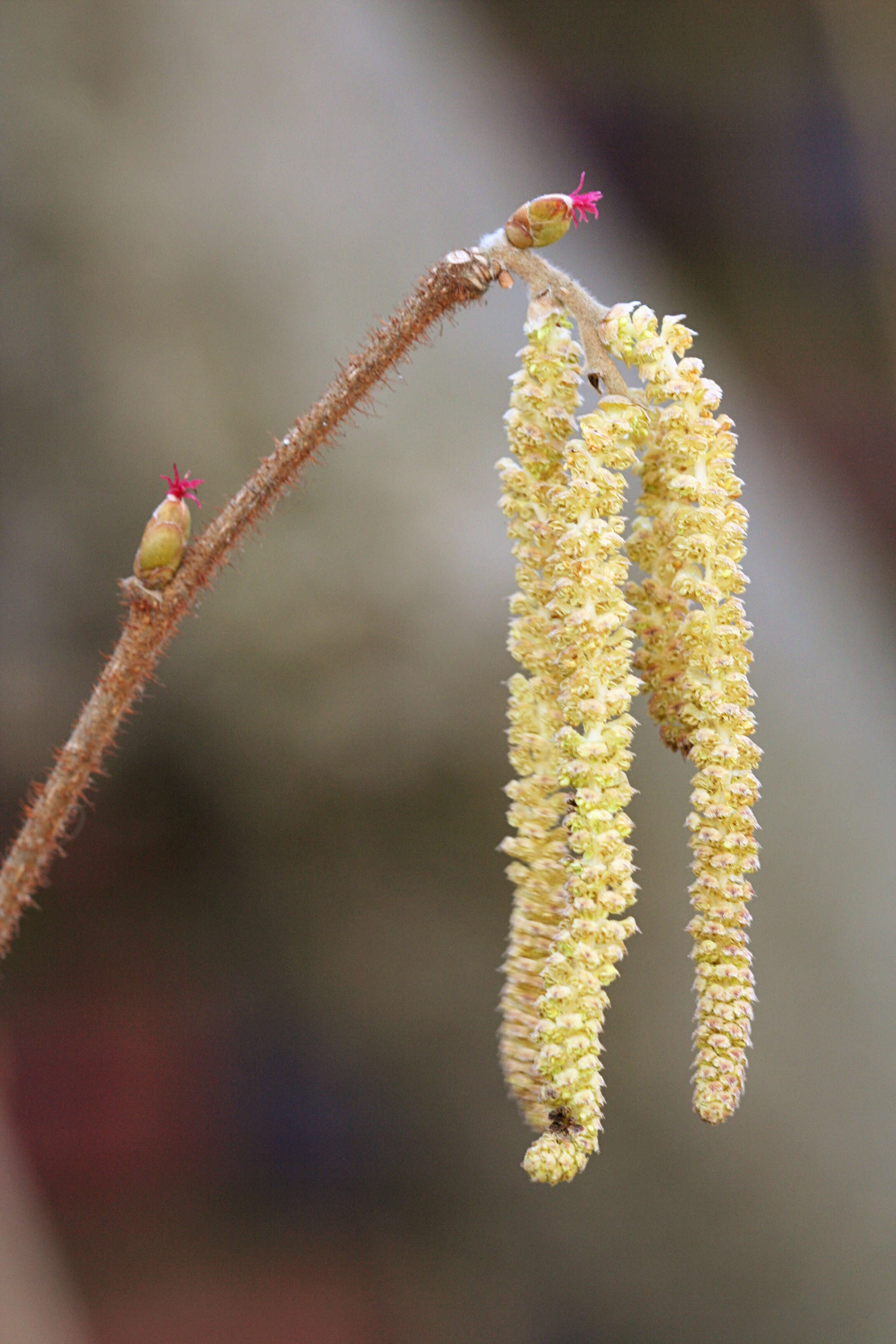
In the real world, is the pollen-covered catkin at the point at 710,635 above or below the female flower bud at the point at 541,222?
below

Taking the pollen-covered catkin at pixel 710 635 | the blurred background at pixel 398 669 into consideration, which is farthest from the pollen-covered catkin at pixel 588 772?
the blurred background at pixel 398 669

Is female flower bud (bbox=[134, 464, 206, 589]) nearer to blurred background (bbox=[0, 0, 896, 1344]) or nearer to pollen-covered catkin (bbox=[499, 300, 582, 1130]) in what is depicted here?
pollen-covered catkin (bbox=[499, 300, 582, 1130])

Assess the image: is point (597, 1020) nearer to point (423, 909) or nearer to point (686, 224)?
point (423, 909)

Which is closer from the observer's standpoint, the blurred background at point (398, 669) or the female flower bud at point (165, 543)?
the female flower bud at point (165, 543)

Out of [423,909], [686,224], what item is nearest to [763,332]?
[686,224]

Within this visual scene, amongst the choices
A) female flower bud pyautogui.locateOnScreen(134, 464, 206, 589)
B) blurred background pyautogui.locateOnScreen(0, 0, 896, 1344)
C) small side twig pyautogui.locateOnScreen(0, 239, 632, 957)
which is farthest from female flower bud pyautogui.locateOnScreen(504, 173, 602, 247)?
blurred background pyautogui.locateOnScreen(0, 0, 896, 1344)

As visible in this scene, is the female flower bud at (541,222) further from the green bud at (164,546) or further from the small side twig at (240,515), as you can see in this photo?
the green bud at (164,546)
